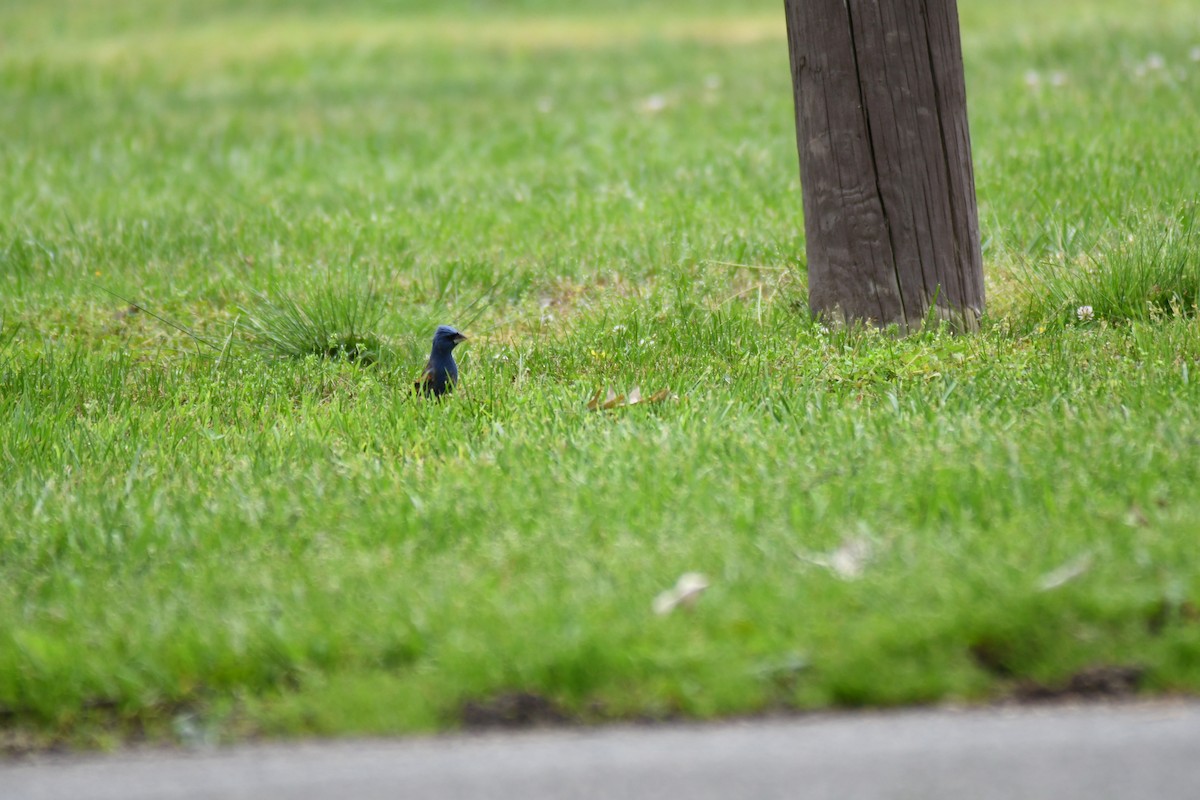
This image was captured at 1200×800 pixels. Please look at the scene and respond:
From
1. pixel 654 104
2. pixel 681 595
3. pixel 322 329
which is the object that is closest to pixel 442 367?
pixel 322 329

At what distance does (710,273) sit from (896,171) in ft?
4.50

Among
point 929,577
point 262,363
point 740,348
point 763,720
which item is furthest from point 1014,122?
point 763,720

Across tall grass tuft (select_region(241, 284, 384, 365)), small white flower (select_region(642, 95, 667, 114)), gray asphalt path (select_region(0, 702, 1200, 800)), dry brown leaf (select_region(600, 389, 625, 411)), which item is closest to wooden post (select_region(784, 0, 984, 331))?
dry brown leaf (select_region(600, 389, 625, 411))

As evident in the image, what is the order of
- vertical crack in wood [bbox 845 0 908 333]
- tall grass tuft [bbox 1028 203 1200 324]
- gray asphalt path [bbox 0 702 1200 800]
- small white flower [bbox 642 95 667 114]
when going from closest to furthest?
1. gray asphalt path [bbox 0 702 1200 800]
2. vertical crack in wood [bbox 845 0 908 333]
3. tall grass tuft [bbox 1028 203 1200 324]
4. small white flower [bbox 642 95 667 114]

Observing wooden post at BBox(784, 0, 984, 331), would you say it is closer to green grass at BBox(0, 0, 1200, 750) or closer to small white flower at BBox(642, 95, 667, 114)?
green grass at BBox(0, 0, 1200, 750)

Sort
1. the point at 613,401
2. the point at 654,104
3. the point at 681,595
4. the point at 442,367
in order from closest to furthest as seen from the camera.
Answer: the point at 681,595, the point at 613,401, the point at 442,367, the point at 654,104

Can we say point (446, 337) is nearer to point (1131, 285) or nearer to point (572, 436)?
point (572, 436)

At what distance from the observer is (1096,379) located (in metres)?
4.86

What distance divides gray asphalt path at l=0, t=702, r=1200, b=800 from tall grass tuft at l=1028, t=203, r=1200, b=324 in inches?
114

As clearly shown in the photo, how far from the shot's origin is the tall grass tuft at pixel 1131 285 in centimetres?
551

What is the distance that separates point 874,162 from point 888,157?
60 mm

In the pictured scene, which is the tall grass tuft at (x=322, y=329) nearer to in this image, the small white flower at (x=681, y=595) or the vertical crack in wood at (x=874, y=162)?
the vertical crack in wood at (x=874, y=162)

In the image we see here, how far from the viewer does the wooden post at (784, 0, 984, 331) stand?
5379 millimetres

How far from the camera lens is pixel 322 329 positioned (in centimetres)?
597
